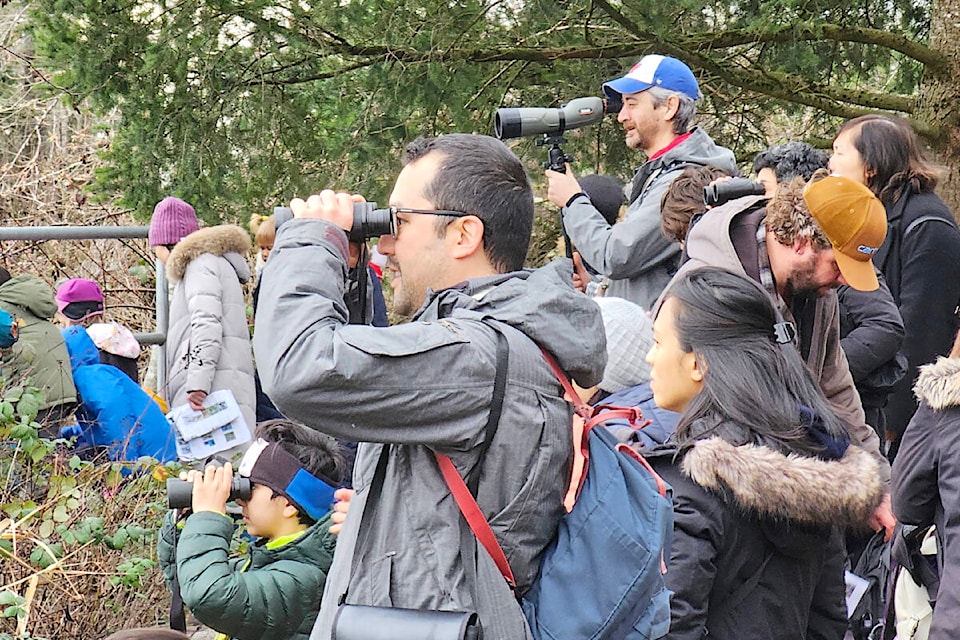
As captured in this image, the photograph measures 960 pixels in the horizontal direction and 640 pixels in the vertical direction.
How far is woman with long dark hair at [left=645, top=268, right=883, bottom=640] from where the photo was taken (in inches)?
106

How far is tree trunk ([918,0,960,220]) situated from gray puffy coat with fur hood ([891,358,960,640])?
351 centimetres

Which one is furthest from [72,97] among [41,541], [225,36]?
[41,541]

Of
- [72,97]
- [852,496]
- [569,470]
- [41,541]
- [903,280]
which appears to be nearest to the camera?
[569,470]

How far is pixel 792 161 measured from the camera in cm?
500

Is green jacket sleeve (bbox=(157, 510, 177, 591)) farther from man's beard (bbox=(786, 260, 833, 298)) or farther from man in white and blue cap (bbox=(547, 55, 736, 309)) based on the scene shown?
man's beard (bbox=(786, 260, 833, 298))

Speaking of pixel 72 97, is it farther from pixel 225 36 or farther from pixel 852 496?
pixel 852 496

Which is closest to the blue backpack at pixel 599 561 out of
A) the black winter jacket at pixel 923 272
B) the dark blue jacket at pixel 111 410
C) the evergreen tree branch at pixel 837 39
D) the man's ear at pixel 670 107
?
the man's ear at pixel 670 107

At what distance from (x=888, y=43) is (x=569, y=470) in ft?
15.7

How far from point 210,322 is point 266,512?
3065 mm

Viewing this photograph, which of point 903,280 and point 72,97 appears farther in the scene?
point 72,97

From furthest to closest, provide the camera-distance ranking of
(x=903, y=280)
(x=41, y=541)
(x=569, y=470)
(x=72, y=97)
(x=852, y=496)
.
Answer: (x=72, y=97)
(x=903, y=280)
(x=41, y=541)
(x=852, y=496)
(x=569, y=470)

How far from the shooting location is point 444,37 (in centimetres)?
625

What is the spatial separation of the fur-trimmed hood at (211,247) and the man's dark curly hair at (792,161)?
2954mm

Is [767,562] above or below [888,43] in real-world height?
below
